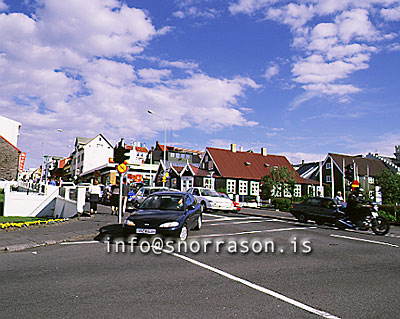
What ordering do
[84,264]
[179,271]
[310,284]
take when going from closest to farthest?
1. [310,284]
2. [179,271]
3. [84,264]

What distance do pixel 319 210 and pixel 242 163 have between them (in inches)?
1511

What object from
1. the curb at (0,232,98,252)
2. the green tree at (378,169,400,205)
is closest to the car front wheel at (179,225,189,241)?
the curb at (0,232,98,252)

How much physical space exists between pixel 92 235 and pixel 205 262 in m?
5.04

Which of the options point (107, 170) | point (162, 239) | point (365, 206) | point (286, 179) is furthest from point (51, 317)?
point (107, 170)

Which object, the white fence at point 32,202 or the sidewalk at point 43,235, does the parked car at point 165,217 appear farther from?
the white fence at point 32,202

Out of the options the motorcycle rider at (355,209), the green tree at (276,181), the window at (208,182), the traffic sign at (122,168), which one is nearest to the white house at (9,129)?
the window at (208,182)

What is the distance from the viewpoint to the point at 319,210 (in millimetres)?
16453

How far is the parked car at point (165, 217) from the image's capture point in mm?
9891

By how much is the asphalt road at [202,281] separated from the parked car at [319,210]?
19.2 ft

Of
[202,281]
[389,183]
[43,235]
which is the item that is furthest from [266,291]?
[389,183]

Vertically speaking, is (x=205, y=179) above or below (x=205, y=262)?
above

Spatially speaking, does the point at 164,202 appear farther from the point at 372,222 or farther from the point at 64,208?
the point at 64,208

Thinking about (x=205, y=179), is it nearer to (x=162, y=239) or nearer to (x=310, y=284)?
(x=162, y=239)

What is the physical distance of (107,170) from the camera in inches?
2753
